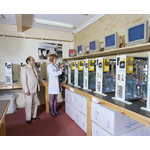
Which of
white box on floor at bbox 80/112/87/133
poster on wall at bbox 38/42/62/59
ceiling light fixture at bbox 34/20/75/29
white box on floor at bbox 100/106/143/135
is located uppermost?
ceiling light fixture at bbox 34/20/75/29

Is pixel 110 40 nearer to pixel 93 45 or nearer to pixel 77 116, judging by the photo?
pixel 93 45

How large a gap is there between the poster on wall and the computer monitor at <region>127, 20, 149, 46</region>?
3.02 metres

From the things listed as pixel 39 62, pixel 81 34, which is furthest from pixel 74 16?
pixel 39 62

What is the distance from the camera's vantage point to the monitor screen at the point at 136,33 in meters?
1.58

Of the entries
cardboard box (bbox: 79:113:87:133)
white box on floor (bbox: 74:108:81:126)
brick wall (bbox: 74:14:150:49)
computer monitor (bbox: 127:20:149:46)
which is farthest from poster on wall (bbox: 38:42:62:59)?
computer monitor (bbox: 127:20:149:46)

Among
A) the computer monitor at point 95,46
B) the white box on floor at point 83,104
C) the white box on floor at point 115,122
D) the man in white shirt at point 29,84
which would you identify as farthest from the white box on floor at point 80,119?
the computer monitor at point 95,46

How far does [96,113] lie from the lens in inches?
72.5

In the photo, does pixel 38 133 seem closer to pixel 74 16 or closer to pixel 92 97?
pixel 92 97

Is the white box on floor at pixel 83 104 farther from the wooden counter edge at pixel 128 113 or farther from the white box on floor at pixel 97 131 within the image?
the wooden counter edge at pixel 128 113

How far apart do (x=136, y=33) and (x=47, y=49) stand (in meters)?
3.20

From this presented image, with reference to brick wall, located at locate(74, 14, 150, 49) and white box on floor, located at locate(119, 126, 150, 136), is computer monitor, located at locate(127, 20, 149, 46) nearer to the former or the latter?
brick wall, located at locate(74, 14, 150, 49)

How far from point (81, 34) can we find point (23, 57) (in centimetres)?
223

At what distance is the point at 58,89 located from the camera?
117 inches

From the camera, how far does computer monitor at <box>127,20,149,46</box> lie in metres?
1.52
